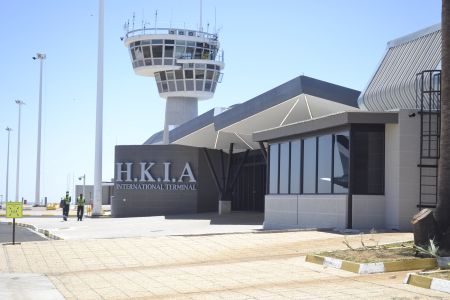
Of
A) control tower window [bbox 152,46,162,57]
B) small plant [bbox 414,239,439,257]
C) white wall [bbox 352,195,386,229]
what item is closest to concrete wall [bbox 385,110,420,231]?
white wall [bbox 352,195,386,229]

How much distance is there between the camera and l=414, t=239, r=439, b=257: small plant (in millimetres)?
11914

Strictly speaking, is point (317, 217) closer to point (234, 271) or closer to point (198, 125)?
point (234, 271)

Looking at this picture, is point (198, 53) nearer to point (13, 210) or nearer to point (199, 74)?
point (199, 74)

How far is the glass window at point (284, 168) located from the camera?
25672 millimetres

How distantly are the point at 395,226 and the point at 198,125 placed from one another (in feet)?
63.3

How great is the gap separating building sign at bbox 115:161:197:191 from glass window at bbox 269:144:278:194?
18521 mm

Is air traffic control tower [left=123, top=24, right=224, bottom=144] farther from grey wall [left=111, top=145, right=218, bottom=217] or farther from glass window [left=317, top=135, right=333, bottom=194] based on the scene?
glass window [left=317, top=135, right=333, bottom=194]

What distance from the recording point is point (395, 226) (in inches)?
758

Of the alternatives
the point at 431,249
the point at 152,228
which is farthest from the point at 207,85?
the point at 431,249

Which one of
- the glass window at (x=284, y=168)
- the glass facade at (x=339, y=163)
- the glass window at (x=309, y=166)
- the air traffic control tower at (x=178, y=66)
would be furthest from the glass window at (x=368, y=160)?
the air traffic control tower at (x=178, y=66)

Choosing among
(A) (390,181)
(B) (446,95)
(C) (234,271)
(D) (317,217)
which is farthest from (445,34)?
(D) (317,217)

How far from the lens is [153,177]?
1837 inches

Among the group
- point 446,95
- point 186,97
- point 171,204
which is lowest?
point 171,204

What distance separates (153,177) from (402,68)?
2687 centimetres
